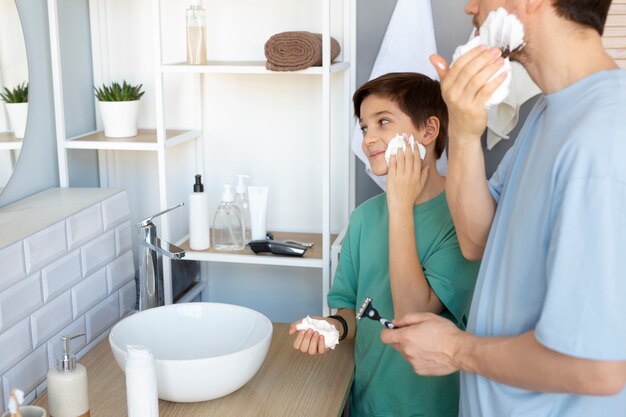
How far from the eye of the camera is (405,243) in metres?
1.51

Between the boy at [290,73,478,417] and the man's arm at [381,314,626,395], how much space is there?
0.99ft

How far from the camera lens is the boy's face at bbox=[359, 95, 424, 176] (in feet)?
5.29

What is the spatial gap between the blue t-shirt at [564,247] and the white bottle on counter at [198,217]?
1037mm

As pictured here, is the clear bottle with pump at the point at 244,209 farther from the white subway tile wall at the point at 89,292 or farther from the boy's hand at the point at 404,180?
the boy's hand at the point at 404,180

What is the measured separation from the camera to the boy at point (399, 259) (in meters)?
1.51

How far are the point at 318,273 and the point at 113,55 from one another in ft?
2.91

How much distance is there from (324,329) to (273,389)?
6.2 inches

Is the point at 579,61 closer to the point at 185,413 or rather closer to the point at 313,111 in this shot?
the point at 185,413

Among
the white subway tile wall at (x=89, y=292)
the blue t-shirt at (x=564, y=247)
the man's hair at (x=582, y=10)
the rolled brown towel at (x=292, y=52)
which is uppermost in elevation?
the man's hair at (x=582, y=10)

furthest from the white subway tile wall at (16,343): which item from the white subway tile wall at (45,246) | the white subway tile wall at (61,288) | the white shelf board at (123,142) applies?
the white shelf board at (123,142)

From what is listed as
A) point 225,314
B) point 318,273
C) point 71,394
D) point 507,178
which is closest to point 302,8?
point 318,273

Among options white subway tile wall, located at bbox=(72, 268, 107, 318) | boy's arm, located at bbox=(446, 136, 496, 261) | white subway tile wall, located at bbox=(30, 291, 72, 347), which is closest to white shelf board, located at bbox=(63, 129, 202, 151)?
white subway tile wall, located at bbox=(72, 268, 107, 318)

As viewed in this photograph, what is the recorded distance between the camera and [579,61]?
1029 mm

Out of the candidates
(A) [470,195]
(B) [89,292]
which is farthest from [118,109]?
(A) [470,195]
